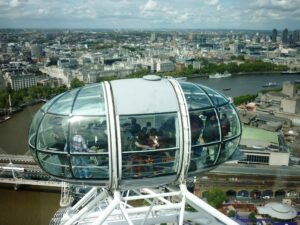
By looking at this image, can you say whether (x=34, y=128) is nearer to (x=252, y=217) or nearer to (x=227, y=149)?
(x=227, y=149)

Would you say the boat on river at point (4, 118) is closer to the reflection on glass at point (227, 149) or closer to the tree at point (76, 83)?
the tree at point (76, 83)

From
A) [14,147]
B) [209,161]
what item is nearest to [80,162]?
[209,161]

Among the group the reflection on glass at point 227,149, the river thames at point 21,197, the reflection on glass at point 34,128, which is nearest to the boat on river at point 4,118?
the river thames at point 21,197

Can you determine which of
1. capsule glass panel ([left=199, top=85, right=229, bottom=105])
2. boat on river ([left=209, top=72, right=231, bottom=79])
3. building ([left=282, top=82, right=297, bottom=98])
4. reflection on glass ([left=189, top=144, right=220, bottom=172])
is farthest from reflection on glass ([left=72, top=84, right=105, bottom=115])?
boat on river ([left=209, top=72, right=231, bottom=79])

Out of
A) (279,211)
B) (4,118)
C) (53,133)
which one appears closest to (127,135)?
(53,133)

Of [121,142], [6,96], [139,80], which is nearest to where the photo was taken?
[121,142]

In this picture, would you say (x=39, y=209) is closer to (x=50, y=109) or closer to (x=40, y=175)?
(x=40, y=175)

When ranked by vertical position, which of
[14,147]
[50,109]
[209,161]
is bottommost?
A: [14,147]
